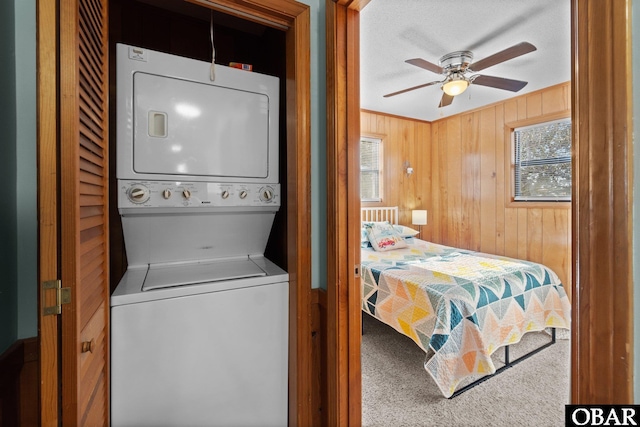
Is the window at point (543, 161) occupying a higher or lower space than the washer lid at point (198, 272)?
higher

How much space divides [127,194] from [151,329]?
57 centimetres

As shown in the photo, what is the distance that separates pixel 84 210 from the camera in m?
0.83

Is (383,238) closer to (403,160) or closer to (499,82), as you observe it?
(403,160)

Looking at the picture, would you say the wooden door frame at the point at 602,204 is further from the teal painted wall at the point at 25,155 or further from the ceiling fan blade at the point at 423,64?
the ceiling fan blade at the point at 423,64

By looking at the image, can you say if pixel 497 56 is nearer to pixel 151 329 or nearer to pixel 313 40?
pixel 313 40

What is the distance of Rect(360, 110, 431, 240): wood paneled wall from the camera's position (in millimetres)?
4559

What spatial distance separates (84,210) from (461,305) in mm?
2106

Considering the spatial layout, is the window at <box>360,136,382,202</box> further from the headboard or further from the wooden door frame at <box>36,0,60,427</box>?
the wooden door frame at <box>36,0,60,427</box>

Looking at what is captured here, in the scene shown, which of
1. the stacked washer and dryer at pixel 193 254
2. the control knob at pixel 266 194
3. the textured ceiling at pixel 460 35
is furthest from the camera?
the textured ceiling at pixel 460 35

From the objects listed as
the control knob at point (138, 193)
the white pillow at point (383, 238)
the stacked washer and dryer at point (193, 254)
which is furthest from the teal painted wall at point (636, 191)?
the white pillow at point (383, 238)

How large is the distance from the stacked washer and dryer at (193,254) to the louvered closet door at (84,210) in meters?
0.14

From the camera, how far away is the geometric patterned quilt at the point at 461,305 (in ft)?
6.18

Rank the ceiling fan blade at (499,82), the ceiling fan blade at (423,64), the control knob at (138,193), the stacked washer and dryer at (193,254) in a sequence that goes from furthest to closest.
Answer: the ceiling fan blade at (499,82), the ceiling fan blade at (423,64), the control knob at (138,193), the stacked washer and dryer at (193,254)

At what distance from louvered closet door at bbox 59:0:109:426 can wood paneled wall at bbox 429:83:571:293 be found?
4.25 m
